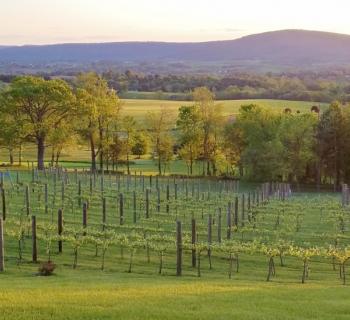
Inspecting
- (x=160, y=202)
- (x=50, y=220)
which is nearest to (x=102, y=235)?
(x=50, y=220)

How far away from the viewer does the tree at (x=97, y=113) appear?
76312 mm

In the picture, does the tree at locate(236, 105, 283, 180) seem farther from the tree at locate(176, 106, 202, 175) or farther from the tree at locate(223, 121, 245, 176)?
the tree at locate(176, 106, 202, 175)

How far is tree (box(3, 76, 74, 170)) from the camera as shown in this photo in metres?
73.0

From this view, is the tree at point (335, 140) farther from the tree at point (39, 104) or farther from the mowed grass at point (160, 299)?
the mowed grass at point (160, 299)

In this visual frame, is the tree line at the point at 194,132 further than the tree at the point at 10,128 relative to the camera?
Yes

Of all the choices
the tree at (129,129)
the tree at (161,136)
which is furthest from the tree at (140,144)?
the tree at (129,129)

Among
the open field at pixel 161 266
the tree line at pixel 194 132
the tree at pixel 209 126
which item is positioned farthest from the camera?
the tree at pixel 209 126

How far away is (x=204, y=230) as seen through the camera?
3594 centimetres

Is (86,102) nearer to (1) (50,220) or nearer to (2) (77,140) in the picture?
(2) (77,140)

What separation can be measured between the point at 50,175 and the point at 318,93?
112m

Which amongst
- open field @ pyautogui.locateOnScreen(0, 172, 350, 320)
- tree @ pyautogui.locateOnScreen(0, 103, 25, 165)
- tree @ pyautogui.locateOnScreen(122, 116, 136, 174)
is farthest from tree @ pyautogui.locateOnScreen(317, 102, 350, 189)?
tree @ pyautogui.locateOnScreen(0, 103, 25, 165)

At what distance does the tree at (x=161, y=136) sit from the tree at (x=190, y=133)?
179 centimetres

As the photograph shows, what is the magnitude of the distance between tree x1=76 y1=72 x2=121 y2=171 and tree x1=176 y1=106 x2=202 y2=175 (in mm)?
8592

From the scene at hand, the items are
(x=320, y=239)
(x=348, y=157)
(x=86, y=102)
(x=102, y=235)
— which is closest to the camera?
(x=102, y=235)
